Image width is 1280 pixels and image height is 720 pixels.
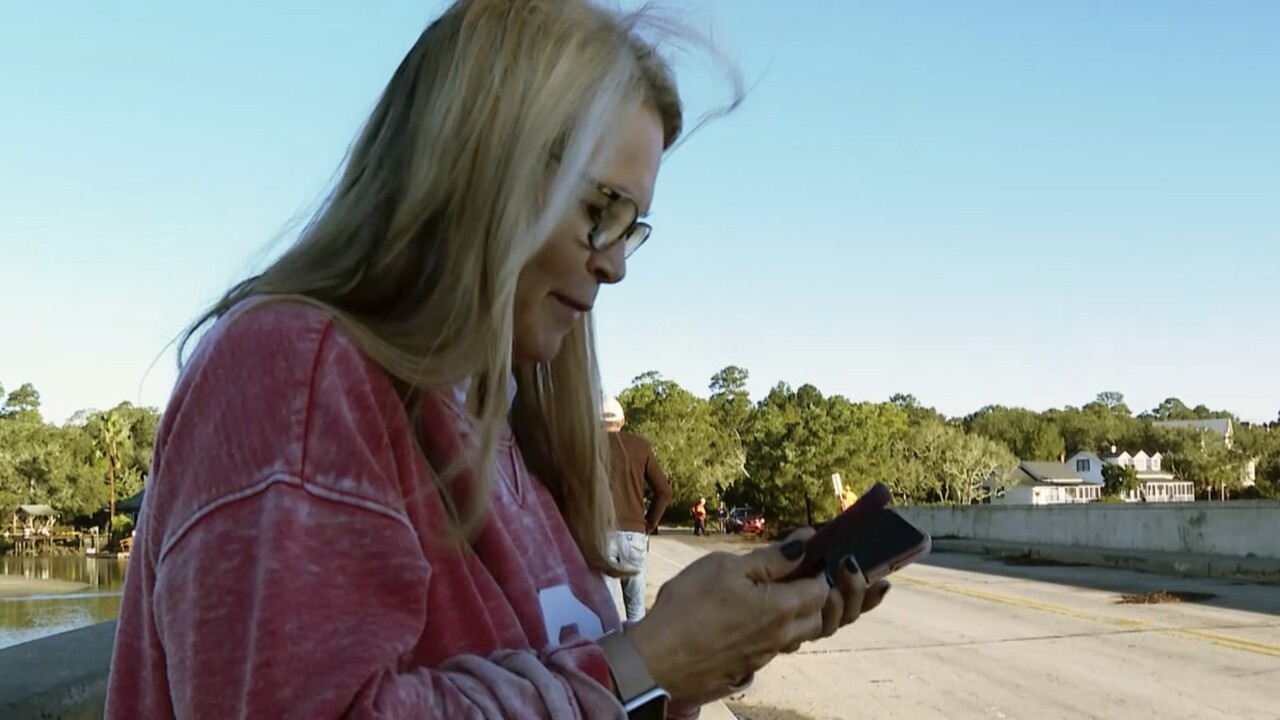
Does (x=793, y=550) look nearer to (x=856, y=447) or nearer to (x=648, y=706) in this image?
(x=648, y=706)

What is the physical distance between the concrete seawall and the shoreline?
29742 mm

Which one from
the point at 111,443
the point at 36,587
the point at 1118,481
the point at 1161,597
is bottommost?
the point at 36,587

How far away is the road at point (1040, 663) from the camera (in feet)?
27.2

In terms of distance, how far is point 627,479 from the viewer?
920 cm

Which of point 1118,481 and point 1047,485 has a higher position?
point 1118,481

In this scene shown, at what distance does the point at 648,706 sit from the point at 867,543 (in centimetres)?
41

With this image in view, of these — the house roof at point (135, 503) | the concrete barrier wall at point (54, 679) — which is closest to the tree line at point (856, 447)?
the house roof at point (135, 503)

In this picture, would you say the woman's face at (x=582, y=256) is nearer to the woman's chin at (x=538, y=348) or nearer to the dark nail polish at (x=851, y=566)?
the woman's chin at (x=538, y=348)

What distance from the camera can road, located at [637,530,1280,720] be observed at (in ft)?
27.2

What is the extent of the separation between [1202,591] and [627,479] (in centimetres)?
1105

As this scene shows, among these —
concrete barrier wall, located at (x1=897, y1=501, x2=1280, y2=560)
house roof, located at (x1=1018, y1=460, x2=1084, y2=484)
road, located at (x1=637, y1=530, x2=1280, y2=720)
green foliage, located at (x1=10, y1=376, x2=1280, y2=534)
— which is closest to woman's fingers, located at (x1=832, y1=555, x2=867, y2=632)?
road, located at (x1=637, y1=530, x2=1280, y2=720)

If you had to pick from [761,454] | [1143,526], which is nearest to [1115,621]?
[1143,526]

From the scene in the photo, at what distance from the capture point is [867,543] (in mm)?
1529

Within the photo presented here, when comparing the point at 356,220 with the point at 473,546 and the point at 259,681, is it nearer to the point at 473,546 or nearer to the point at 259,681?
the point at 473,546
